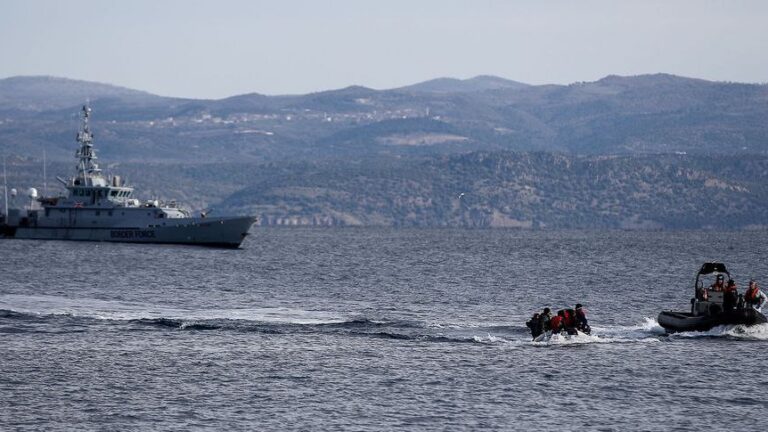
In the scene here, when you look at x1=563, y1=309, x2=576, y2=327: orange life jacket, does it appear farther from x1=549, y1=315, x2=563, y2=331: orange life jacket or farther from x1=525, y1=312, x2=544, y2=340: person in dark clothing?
x1=525, y1=312, x2=544, y2=340: person in dark clothing

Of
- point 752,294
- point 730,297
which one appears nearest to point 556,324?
point 730,297

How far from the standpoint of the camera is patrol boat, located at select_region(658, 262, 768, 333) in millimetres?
67562

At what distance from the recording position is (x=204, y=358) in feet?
202

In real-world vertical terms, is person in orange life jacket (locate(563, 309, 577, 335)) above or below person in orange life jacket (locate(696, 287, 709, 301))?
below

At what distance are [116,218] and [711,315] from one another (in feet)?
369

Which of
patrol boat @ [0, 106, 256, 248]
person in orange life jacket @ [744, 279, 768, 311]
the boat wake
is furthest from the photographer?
patrol boat @ [0, 106, 256, 248]

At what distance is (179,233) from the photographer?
165250 millimetres

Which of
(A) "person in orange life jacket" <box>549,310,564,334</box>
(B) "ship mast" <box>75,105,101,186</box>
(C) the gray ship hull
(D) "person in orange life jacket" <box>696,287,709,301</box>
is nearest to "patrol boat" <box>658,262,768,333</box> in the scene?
(D) "person in orange life jacket" <box>696,287,709,301</box>

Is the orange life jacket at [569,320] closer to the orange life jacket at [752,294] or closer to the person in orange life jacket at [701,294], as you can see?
the person in orange life jacket at [701,294]

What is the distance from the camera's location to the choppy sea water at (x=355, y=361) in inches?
1933

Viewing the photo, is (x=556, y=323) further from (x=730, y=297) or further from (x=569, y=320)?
(x=730, y=297)

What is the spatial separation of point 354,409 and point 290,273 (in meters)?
79.5

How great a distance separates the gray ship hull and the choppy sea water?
2138 inches

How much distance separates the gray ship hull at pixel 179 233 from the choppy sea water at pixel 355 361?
178 ft
